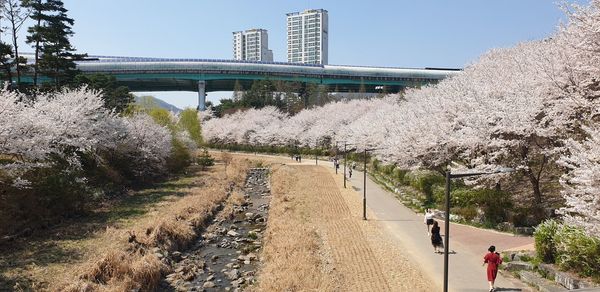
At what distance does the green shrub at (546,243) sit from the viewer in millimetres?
14547

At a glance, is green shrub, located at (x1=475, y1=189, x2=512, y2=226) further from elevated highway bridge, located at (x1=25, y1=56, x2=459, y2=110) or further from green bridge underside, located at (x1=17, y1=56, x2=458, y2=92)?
green bridge underside, located at (x1=17, y1=56, x2=458, y2=92)

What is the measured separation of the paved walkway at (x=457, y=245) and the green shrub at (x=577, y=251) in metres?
1.49

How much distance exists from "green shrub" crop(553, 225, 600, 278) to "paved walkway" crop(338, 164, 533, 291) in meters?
1.49

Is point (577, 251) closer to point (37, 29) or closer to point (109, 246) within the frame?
point (109, 246)

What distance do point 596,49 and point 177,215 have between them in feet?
70.5

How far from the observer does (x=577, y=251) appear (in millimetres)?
13031

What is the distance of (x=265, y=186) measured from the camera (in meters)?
44.1

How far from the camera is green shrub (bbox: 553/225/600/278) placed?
1241cm

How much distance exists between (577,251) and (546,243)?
1.63 m

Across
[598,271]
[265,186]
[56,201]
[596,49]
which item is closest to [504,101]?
[596,49]

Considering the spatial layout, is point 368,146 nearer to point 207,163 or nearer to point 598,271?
point 207,163

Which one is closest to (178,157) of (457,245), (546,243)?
(457,245)

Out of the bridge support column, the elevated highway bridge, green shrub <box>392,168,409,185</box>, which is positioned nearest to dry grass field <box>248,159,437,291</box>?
green shrub <box>392,168,409,185</box>

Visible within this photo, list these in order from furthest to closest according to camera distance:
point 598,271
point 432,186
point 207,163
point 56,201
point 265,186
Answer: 1. point 207,163
2. point 265,186
3. point 432,186
4. point 56,201
5. point 598,271
